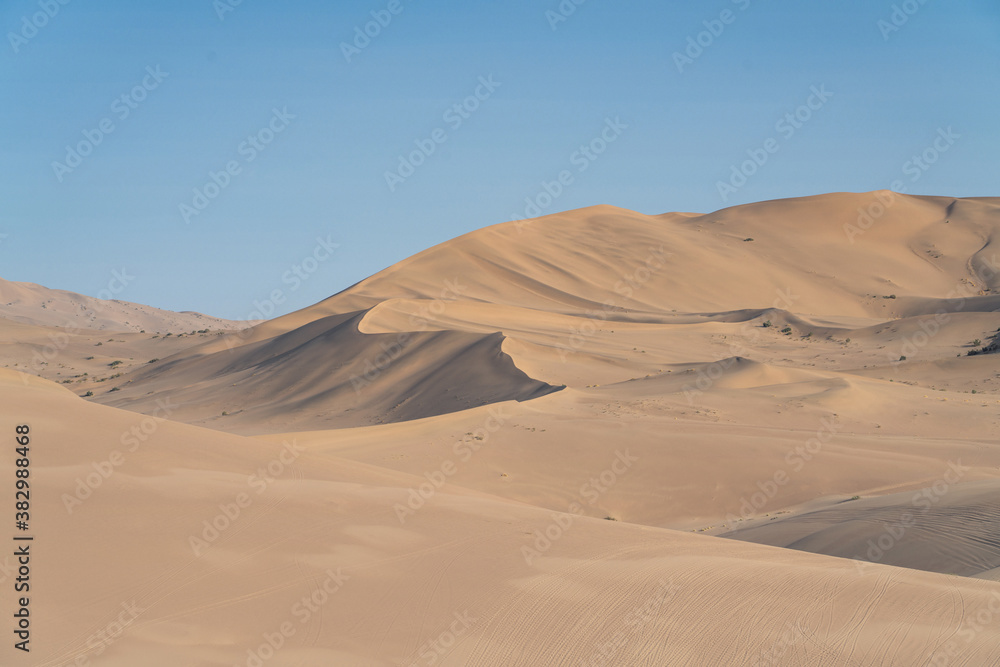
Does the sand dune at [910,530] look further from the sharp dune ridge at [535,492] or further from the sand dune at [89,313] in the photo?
the sand dune at [89,313]

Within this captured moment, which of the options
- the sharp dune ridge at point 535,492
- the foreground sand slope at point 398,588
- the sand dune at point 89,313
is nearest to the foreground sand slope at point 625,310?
the sharp dune ridge at point 535,492

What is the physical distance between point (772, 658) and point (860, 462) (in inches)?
448

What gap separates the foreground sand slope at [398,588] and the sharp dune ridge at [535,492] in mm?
30

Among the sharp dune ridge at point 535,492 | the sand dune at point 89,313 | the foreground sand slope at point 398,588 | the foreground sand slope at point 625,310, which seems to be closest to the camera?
the foreground sand slope at point 398,588

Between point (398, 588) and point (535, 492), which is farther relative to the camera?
point (535, 492)

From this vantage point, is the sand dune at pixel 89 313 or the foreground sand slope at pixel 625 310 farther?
the sand dune at pixel 89 313

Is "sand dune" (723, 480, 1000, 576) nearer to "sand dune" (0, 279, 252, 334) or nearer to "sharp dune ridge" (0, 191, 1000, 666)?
"sharp dune ridge" (0, 191, 1000, 666)

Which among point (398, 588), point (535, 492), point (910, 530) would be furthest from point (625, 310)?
point (398, 588)

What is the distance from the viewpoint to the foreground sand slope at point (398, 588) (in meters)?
5.63

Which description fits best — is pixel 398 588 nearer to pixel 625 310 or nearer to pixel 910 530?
pixel 910 530

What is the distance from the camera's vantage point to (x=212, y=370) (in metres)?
39.1

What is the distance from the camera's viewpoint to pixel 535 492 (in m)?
15.4

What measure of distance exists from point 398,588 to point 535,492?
9.01 meters

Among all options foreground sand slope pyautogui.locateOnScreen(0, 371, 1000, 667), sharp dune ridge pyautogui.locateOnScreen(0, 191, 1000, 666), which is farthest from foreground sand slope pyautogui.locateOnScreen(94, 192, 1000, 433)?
foreground sand slope pyautogui.locateOnScreen(0, 371, 1000, 667)
